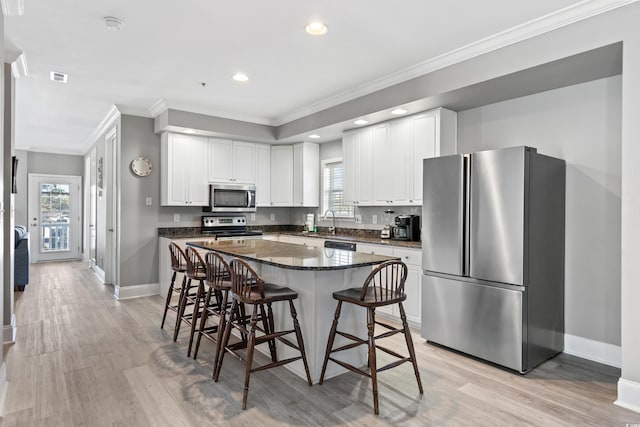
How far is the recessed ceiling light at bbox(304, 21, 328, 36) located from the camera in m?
2.86

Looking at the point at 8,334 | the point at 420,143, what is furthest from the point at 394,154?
the point at 8,334

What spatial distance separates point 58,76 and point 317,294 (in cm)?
367

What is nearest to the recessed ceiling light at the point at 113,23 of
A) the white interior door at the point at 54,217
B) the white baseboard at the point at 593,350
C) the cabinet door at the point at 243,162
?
the cabinet door at the point at 243,162

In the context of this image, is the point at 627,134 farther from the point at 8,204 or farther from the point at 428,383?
the point at 8,204

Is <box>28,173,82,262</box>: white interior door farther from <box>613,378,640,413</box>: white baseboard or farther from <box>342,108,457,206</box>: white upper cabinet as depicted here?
<box>613,378,640,413</box>: white baseboard

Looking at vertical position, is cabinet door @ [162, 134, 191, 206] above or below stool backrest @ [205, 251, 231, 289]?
above

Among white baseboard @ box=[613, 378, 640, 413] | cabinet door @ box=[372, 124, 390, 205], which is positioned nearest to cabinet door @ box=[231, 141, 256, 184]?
cabinet door @ box=[372, 124, 390, 205]

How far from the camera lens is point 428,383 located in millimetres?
2721

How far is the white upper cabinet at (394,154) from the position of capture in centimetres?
403

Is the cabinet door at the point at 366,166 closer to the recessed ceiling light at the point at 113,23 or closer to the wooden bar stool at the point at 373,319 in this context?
the wooden bar stool at the point at 373,319

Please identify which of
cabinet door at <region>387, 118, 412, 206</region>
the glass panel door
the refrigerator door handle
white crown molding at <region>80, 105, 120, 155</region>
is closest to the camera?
the refrigerator door handle

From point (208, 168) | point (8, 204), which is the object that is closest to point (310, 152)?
point (208, 168)

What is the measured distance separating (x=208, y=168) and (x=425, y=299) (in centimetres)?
371

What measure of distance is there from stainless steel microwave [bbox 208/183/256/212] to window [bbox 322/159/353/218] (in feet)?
3.74
